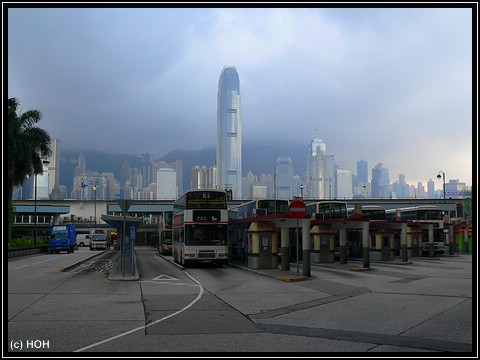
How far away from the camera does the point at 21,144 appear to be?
6996 mm

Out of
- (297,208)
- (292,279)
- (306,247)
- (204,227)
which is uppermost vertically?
(297,208)

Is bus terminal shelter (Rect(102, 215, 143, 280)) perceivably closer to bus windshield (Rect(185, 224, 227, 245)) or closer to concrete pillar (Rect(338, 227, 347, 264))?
bus windshield (Rect(185, 224, 227, 245))

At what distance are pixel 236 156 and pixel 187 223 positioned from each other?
13565mm

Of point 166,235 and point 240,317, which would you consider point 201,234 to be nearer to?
point 240,317

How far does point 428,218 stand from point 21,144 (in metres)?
31.4

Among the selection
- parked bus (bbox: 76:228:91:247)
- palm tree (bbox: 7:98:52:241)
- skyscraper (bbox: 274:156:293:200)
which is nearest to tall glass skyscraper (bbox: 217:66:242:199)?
skyscraper (bbox: 274:156:293:200)

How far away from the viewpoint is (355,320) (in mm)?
10500

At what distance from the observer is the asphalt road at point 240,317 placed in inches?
313

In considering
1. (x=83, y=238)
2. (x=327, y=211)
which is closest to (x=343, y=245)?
(x=327, y=211)

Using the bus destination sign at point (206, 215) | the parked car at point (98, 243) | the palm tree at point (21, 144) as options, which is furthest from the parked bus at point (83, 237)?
the palm tree at point (21, 144)

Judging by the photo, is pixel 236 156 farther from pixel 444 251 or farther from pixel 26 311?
pixel 26 311

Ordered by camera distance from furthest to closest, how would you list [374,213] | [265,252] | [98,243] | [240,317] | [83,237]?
[83,237] → [98,243] → [374,213] → [265,252] → [240,317]
